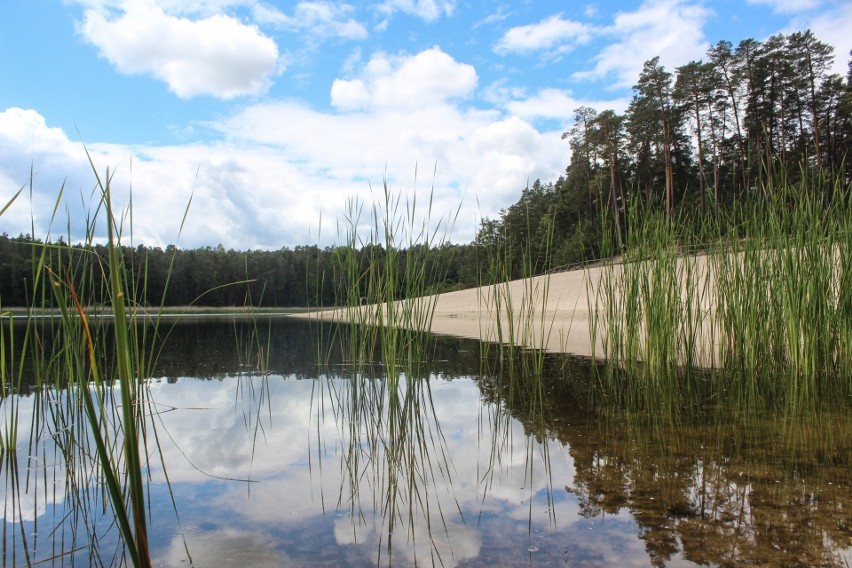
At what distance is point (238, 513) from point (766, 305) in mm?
2832

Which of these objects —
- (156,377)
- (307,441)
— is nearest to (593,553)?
(307,441)

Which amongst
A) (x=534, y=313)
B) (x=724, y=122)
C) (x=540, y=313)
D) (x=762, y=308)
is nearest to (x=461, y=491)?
(x=762, y=308)

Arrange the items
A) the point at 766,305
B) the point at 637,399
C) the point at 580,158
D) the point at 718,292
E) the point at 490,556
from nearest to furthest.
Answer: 1. the point at 490,556
2. the point at 637,399
3. the point at 766,305
4. the point at 718,292
5. the point at 580,158

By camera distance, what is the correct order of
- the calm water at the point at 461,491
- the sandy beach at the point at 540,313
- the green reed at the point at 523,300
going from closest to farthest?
the calm water at the point at 461,491 < the green reed at the point at 523,300 < the sandy beach at the point at 540,313

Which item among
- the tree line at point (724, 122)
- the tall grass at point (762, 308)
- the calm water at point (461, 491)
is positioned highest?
the tree line at point (724, 122)

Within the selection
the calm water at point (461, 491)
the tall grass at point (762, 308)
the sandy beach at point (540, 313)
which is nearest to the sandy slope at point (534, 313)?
the sandy beach at point (540, 313)

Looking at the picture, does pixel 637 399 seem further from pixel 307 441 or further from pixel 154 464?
pixel 154 464

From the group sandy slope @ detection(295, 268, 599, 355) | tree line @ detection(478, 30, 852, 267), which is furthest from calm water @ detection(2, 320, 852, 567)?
tree line @ detection(478, 30, 852, 267)

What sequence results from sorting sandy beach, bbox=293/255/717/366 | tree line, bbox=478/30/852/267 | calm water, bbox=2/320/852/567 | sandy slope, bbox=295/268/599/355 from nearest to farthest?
calm water, bbox=2/320/852/567 → sandy beach, bbox=293/255/717/366 → sandy slope, bbox=295/268/599/355 → tree line, bbox=478/30/852/267

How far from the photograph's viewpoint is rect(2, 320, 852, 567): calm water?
1.26 meters

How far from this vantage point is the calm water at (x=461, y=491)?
4.13 feet

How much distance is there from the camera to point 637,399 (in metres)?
2.80

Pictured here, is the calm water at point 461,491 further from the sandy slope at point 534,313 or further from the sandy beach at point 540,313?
the sandy slope at point 534,313

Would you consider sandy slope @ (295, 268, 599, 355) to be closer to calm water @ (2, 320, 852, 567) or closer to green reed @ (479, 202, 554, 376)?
green reed @ (479, 202, 554, 376)
